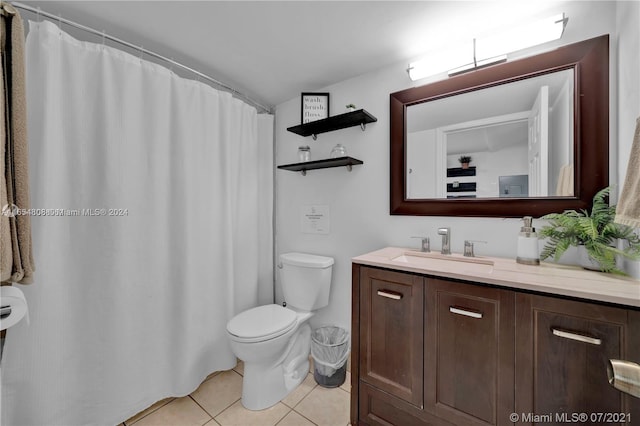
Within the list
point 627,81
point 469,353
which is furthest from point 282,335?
point 627,81

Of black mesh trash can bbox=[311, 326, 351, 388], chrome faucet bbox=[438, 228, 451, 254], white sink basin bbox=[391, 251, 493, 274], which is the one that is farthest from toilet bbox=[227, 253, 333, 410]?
chrome faucet bbox=[438, 228, 451, 254]

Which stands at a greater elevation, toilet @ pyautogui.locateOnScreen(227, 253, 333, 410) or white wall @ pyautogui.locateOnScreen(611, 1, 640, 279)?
white wall @ pyautogui.locateOnScreen(611, 1, 640, 279)

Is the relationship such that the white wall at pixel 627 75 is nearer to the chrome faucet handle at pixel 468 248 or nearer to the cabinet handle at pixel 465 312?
the chrome faucet handle at pixel 468 248

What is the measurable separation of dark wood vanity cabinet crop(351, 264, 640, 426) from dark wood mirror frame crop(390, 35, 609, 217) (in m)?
0.58

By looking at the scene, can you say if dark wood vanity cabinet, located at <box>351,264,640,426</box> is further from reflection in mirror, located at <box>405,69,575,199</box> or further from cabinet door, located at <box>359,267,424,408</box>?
reflection in mirror, located at <box>405,69,575,199</box>

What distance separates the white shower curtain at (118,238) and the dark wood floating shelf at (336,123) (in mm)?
581

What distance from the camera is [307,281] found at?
1.77 m

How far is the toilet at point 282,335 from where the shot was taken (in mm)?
1386

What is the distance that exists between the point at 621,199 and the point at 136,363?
7.38ft

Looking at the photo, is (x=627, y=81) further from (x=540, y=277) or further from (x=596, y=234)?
(x=540, y=277)

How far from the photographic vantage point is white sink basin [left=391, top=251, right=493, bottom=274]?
1.15 metres

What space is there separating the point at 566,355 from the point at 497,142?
1009 mm

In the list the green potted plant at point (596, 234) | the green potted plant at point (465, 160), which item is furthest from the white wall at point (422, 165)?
the green potted plant at point (596, 234)

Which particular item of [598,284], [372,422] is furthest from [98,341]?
[598,284]
